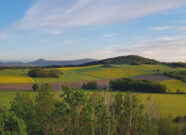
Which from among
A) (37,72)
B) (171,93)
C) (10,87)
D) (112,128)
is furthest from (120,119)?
(37,72)

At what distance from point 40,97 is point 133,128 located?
13065 millimetres

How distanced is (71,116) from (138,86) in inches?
2327

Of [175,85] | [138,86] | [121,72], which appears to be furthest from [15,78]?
[175,85]

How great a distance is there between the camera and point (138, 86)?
75.1 m

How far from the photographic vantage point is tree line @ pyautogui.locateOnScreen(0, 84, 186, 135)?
18655 millimetres

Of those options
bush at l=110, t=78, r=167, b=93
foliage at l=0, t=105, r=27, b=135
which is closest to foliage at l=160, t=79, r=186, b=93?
bush at l=110, t=78, r=167, b=93

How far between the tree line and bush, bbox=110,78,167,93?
50242 mm

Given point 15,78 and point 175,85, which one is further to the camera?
point 15,78

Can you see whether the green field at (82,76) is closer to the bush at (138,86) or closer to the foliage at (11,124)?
the bush at (138,86)

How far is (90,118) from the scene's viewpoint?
18.7 m

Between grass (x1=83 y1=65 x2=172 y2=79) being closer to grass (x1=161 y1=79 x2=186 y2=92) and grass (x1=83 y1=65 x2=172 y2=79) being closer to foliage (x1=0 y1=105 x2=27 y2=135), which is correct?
grass (x1=161 y1=79 x2=186 y2=92)

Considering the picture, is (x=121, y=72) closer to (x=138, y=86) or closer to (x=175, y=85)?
(x=138, y=86)

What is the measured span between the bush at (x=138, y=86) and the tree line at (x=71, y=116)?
5024cm

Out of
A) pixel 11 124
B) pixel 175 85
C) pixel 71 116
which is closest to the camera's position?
pixel 11 124
